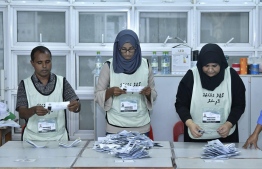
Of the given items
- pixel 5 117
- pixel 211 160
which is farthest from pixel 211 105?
pixel 5 117

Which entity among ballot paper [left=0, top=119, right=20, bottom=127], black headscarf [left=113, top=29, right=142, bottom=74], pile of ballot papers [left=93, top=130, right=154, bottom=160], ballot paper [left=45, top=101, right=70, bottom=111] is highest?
black headscarf [left=113, top=29, right=142, bottom=74]

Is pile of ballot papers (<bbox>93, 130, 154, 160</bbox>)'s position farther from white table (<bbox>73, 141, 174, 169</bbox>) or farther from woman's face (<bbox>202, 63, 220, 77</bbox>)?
Result: woman's face (<bbox>202, 63, 220, 77</bbox>)

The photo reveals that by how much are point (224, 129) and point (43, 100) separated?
151 cm

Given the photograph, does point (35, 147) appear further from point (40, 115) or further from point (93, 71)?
point (93, 71)

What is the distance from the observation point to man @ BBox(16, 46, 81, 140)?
11.2 feet

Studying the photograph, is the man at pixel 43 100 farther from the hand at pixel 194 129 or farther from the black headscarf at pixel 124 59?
the hand at pixel 194 129

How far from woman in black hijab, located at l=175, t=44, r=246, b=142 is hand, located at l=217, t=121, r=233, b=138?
0.17ft

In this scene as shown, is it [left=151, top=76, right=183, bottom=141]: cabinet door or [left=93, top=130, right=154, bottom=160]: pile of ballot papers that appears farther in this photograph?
[left=151, top=76, right=183, bottom=141]: cabinet door

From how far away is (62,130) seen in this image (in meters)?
3.49

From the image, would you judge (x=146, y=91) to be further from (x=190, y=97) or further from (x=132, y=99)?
(x=190, y=97)

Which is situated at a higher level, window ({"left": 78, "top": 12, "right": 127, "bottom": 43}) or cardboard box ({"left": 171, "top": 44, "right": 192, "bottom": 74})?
window ({"left": 78, "top": 12, "right": 127, "bottom": 43})

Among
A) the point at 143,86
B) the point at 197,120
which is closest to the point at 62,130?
the point at 143,86

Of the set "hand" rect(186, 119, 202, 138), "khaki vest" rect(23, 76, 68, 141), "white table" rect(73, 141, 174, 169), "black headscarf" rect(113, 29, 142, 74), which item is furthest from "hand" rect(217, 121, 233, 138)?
"khaki vest" rect(23, 76, 68, 141)

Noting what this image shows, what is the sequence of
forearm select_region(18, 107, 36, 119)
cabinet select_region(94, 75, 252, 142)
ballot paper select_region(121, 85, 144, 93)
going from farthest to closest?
cabinet select_region(94, 75, 252, 142), ballot paper select_region(121, 85, 144, 93), forearm select_region(18, 107, 36, 119)
